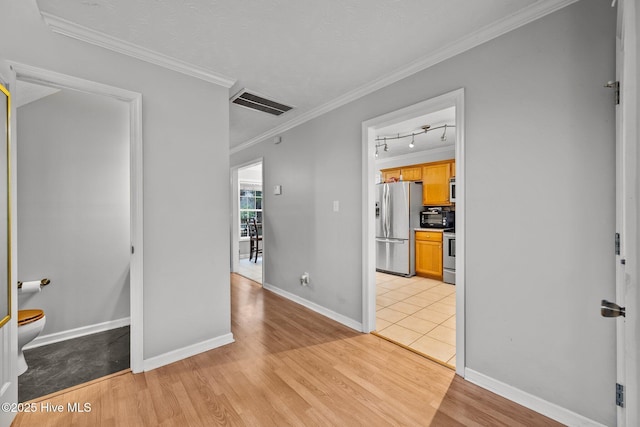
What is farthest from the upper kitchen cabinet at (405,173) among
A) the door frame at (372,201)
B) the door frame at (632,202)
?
the door frame at (632,202)

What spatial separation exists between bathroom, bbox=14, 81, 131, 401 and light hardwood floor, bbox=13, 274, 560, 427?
55cm

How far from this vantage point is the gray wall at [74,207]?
2.53 m

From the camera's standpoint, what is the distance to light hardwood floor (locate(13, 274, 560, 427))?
162 cm

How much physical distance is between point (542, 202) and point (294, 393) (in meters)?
2.05

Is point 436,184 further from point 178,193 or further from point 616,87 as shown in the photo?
point 178,193

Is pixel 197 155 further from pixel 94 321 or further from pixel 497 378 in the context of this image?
pixel 497 378

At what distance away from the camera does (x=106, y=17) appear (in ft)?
5.69

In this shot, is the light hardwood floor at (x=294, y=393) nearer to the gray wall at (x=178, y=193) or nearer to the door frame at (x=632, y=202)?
the gray wall at (x=178, y=193)

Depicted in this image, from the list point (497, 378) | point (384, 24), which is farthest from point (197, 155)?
point (497, 378)

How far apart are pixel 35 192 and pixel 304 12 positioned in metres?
2.93

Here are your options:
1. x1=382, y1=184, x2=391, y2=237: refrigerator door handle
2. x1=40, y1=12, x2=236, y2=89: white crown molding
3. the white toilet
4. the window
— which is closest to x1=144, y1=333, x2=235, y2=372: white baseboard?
the white toilet

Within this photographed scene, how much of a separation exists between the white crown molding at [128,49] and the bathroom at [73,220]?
0.99m

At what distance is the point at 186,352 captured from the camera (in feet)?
7.61

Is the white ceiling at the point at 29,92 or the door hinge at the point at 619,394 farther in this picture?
the white ceiling at the point at 29,92
